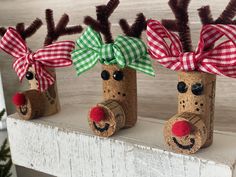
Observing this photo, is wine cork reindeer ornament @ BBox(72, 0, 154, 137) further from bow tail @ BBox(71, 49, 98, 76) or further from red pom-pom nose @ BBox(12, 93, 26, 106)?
red pom-pom nose @ BBox(12, 93, 26, 106)

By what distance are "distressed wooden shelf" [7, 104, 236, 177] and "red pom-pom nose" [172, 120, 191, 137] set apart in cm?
4

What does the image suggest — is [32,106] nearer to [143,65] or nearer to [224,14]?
[143,65]

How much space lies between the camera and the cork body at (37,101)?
0.61 m

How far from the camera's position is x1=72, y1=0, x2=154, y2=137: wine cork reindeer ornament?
0.51m

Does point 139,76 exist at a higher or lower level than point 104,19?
lower

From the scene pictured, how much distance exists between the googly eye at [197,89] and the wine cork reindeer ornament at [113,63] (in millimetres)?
79

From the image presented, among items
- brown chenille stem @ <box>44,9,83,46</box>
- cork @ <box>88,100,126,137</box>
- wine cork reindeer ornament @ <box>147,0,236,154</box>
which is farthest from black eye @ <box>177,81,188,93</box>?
brown chenille stem @ <box>44,9,83,46</box>

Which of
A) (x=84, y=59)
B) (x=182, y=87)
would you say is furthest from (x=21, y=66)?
(x=182, y=87)

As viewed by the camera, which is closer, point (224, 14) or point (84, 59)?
point (224, 14)

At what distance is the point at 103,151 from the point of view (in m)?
0.56

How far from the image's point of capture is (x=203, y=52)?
450 mm

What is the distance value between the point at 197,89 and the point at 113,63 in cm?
13

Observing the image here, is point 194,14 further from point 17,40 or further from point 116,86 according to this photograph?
point 17,40

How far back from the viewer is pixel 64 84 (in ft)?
2.44
